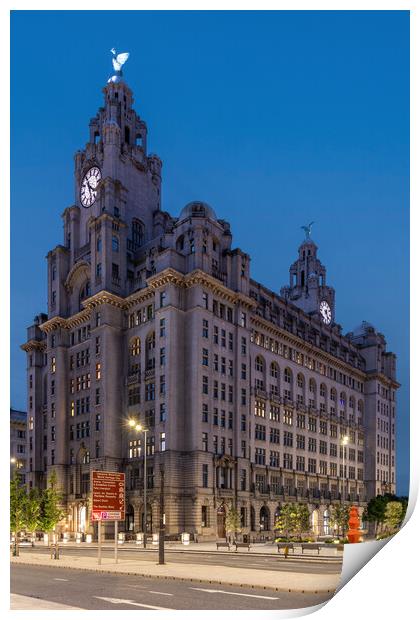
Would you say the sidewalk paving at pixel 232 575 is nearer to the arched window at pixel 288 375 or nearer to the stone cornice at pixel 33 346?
the arched window at pixel 288 375

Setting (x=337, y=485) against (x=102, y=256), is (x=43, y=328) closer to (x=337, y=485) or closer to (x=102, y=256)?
(x=102, y=256)

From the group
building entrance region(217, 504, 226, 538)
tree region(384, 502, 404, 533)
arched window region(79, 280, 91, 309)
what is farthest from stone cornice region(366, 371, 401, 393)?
tree region(384, 502, 404, 533)

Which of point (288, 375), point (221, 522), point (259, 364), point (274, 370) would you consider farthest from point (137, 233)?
point (221, 522)

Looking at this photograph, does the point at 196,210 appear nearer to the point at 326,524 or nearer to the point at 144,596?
the point at 326,524

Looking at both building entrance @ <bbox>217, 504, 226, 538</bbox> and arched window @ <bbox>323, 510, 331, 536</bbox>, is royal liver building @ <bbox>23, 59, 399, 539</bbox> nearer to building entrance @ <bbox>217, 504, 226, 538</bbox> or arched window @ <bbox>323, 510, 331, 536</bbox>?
building entrance @ <bbox>217, 504, 226, 538</bbox>

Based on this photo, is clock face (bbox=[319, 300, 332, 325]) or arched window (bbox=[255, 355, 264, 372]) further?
clock face (bbox=[319, 300, 332, 325])

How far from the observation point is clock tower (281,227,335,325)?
13388cm

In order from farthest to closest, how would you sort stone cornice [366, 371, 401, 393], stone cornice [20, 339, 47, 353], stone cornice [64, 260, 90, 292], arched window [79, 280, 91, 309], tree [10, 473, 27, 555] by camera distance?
stone cornice [366, 371, 401, 393]
stone cornice [20, 339, 47, 353]
arched window [79, 280, 91, 309]
stone cornice [64, 260, 90, 292]
tree [10, 473, 27, 555]

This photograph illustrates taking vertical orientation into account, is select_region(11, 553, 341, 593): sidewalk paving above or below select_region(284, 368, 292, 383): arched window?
below

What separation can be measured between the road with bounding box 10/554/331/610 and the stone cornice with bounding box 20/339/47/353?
8129 centimetres

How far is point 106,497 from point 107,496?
0.26ft

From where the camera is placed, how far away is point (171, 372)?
256 ft
